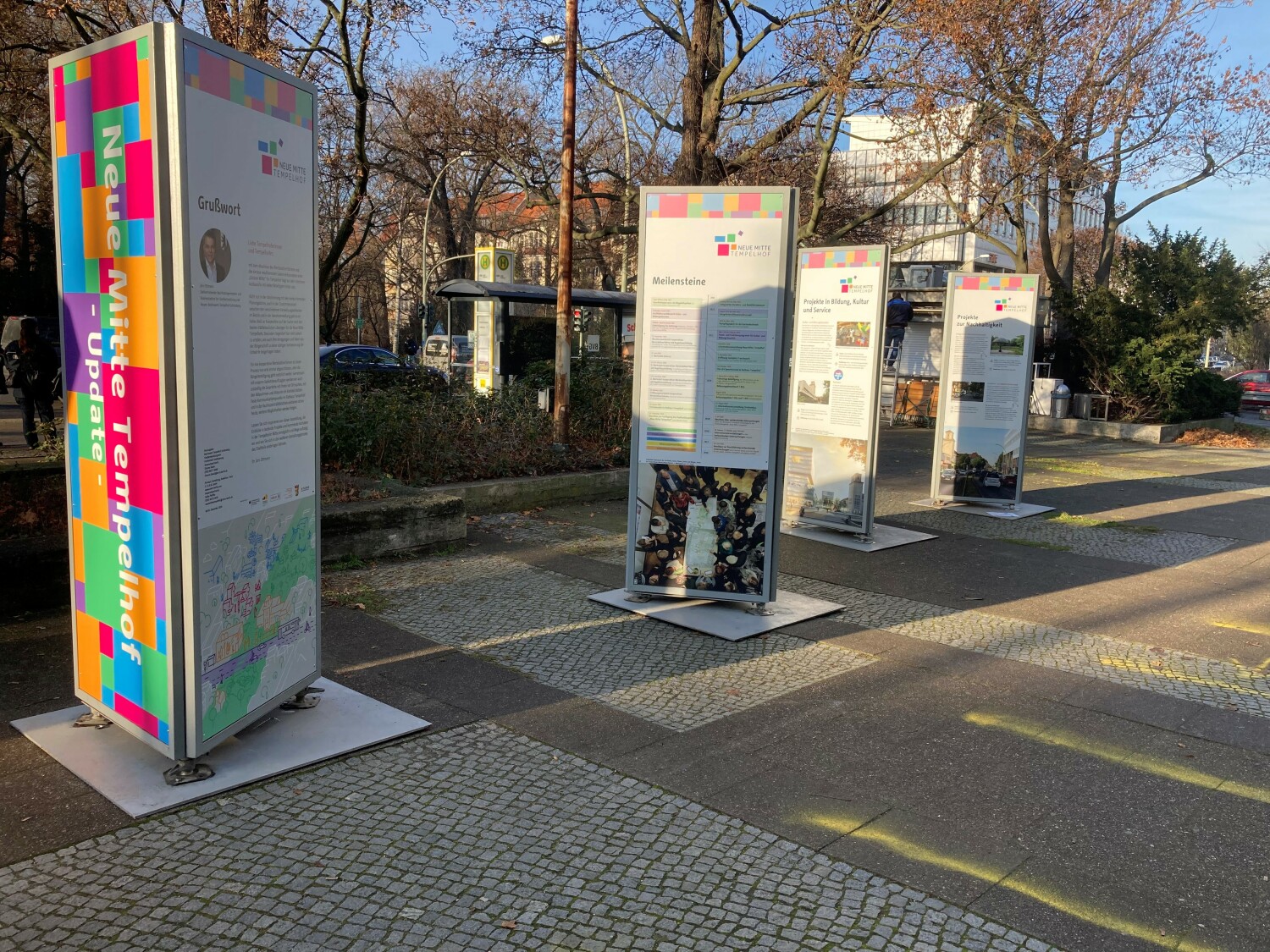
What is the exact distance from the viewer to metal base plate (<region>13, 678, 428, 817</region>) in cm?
394

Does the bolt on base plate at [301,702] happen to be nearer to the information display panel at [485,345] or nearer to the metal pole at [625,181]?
the metal pole at [625,181]

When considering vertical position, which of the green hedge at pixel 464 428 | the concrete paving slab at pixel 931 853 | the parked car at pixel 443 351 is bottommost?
the concrete paving slab at pixel 931 853

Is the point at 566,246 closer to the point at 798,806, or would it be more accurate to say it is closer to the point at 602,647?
the point at 602,647

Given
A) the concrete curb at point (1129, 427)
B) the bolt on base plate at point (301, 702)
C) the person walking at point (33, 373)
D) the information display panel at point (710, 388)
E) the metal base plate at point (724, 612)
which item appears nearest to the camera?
the bolt on base plate at point (301, 702)

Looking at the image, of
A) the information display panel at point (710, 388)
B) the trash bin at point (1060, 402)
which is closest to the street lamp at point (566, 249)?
the information display panel at point (710, 388)

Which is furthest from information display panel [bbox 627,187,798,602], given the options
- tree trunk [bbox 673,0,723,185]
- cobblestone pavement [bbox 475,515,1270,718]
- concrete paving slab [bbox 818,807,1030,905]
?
tree trunk [bbox 673,0,723,185]

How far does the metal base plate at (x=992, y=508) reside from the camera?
37.9ft

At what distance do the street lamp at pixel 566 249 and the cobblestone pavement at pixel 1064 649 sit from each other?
477cm

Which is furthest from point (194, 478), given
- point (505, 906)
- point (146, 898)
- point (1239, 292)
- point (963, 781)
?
point (1239, 292)

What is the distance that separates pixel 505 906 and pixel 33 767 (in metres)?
2.27

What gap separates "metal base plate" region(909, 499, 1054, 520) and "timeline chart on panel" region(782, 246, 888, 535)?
280 cm

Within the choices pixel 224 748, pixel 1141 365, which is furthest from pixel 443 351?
pixel 224 748

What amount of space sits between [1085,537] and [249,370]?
9.12 metres

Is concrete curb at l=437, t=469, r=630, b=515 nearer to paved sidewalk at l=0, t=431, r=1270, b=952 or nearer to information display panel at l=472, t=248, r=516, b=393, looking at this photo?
paved sidewalk at l=0, t=431, r=1270, b=952
